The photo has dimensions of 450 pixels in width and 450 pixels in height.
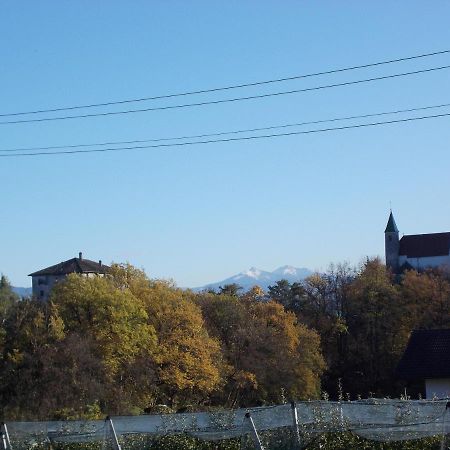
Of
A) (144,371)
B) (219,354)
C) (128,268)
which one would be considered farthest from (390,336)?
(144,371)

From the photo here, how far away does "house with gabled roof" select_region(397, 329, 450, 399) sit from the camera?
107ft

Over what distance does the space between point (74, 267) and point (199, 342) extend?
222 ft

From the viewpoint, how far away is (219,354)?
62.0 m

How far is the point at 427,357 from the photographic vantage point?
1320 inches

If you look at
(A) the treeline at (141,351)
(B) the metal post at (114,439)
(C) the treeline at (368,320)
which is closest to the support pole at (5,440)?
(B) the metal post at (114,439)

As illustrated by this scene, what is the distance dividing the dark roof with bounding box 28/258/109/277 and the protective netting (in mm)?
98792

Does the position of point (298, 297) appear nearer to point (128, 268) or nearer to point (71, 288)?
point (128, 268)

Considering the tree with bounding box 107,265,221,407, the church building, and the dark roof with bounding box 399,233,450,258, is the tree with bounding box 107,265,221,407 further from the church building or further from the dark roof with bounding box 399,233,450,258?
the dark roof with bounding box 399,233,450,258

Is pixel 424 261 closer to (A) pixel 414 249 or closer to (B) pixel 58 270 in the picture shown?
(A) pixel 414 249

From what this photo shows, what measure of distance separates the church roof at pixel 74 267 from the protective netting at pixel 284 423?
98792mm

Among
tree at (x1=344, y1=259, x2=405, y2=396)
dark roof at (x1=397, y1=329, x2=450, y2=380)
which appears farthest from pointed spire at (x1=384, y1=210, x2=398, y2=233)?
dark roof at (x1=397, y1=329, x2=450, y2=380)

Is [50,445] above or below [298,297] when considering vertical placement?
below

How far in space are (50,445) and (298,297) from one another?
224 ft

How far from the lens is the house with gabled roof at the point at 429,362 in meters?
32.6
